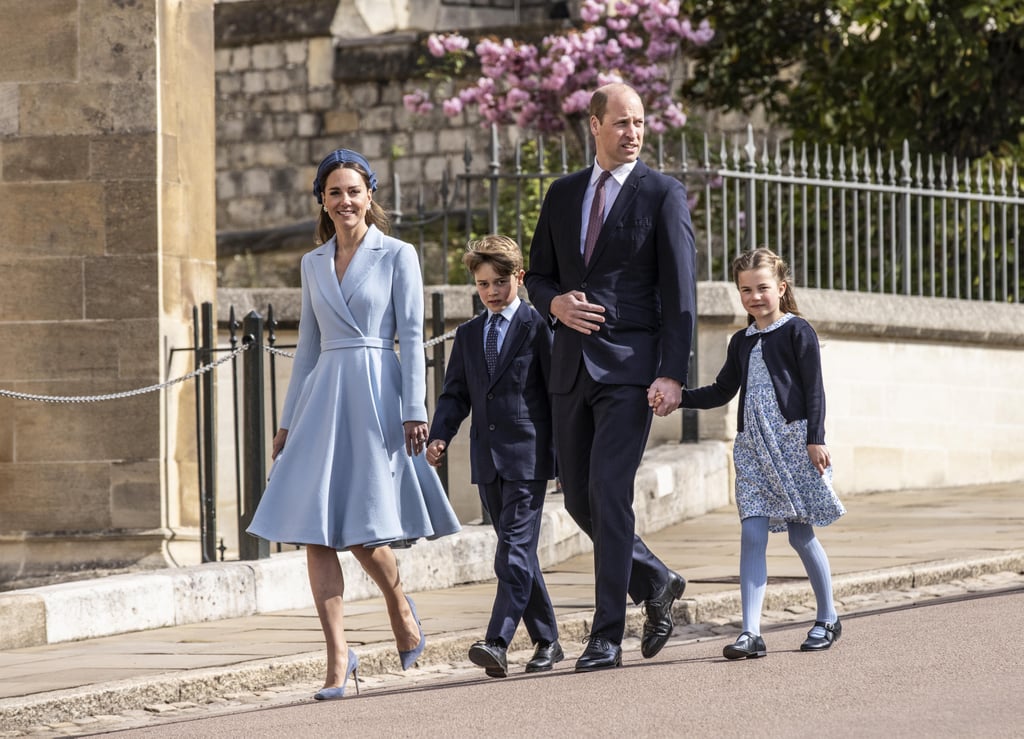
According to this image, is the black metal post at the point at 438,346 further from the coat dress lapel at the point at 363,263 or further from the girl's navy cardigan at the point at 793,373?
the coat dress lapel at the point at 363,263

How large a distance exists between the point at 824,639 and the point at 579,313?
4.44ft

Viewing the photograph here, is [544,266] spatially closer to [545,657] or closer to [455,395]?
[455,395]

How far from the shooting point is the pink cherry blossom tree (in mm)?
16344

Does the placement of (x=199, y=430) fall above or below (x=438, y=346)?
below

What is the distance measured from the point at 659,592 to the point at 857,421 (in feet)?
20.6

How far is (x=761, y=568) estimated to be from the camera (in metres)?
6.38

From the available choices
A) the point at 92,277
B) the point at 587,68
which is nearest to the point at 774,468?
the point at 92,277

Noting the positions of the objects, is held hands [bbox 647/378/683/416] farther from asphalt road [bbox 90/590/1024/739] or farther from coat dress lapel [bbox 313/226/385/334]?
coat dress lapel [bbox 313/226/385/334]

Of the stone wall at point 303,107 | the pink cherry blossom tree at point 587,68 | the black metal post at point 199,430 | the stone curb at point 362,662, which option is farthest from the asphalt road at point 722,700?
the stone wall at point 303,107

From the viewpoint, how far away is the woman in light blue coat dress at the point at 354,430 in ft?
19.6

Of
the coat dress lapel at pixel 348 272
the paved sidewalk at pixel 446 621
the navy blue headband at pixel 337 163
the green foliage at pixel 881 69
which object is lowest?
the paved sidewalk at pixel 446 621

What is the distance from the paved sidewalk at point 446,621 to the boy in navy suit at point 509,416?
17.4 inches

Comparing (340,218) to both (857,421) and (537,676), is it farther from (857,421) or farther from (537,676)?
(857,421)

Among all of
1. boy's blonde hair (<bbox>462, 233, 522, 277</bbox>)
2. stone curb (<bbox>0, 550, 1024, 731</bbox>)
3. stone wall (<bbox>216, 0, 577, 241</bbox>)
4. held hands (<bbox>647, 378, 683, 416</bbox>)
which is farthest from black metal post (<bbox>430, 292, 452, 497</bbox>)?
stone wall (<bbox>216, 0, 577, 241</bbox>)
